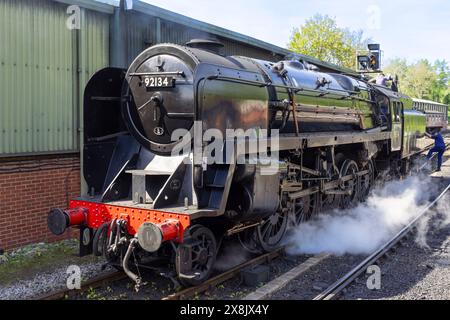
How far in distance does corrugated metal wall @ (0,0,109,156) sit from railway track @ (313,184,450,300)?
4.84m

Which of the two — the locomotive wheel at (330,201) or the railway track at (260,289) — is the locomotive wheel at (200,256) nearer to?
the railway track at (260,289)

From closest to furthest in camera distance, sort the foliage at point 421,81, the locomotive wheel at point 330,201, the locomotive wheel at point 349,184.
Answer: the locomotive wheel at point 330,201 → the locomotive wheel at point 349,184 → the foliage at point 421,81

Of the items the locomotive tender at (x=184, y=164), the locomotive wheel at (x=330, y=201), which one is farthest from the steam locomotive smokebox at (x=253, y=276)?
the locomotive wheel at (x=330, y=201)

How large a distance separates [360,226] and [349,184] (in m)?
1.06

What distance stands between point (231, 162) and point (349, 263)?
265 cm

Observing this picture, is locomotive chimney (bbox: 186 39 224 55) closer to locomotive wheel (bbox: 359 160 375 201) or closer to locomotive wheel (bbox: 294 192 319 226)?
locomotive wheel (bbox: 294 192 319 226)

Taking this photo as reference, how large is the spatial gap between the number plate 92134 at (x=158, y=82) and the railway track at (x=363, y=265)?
2932mm

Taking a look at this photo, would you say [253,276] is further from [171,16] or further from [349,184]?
[171,16]

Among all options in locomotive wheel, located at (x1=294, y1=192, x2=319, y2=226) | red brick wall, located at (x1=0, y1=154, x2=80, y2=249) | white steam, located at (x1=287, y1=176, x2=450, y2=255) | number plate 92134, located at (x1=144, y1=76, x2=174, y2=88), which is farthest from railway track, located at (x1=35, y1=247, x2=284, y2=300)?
number plate 92134, located at (x1=144, y1=76, x2=174, y2=88)

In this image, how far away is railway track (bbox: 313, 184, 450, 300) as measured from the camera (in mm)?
5070

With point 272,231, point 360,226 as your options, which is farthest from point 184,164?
point 360,226

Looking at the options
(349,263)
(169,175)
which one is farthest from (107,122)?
(349,263)

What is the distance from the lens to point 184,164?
5207 millimetres

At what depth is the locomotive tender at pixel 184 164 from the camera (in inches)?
194
